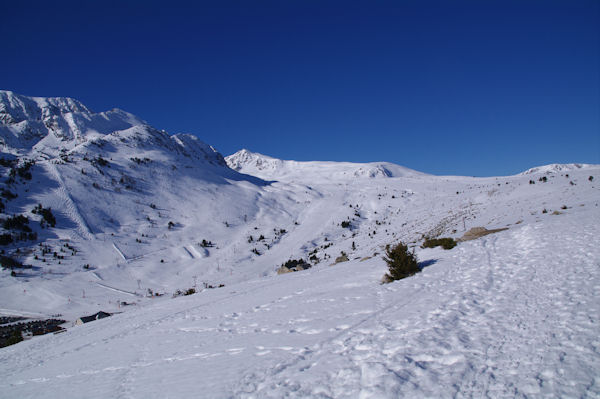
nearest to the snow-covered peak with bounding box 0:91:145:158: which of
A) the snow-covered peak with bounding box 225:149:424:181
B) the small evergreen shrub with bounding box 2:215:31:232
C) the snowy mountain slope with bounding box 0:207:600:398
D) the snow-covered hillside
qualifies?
the small evergreen shrub with bounding box 2:215:31:232

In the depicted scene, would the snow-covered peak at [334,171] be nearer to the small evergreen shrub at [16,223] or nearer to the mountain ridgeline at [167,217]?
the mountain ridgeline at [167,217]

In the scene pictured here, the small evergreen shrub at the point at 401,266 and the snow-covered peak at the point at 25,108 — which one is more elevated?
the snow-covered peak at the point at 25,108

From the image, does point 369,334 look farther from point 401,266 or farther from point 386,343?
point 401,266

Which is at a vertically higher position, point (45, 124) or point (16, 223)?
point (45, 124)

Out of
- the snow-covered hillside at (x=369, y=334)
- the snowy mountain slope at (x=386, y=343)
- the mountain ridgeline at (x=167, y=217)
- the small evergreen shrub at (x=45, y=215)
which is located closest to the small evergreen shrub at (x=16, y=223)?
the mountain ridgeline at (x=167, y=217)

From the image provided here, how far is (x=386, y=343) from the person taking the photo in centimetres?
505

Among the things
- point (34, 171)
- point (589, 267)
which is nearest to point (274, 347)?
point (589, 267)

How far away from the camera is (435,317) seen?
586 centimetres

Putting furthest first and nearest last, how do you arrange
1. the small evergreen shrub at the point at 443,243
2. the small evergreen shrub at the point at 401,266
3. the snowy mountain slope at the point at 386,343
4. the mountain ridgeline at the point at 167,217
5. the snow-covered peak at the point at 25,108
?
the snow-covered peak at the point at 25,108, the mountain ridgeline at the point at 167,217, the small evergreen shrub at the point at 443,243, the small evergreen shrub at the point at 401,266, the snowy mountain slope at the point at 386,343

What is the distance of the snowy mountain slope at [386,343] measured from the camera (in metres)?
3.85

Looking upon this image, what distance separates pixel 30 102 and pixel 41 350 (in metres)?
139

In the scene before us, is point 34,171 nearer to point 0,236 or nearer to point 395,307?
point 0,236

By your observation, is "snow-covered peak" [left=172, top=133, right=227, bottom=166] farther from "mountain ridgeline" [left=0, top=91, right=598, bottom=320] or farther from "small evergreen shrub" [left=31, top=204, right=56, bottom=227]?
"small evergreen shrub" [left=31, top=204, right=56, bottom=227]

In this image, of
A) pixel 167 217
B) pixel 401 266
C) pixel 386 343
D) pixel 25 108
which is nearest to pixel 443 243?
pixel 401 266
